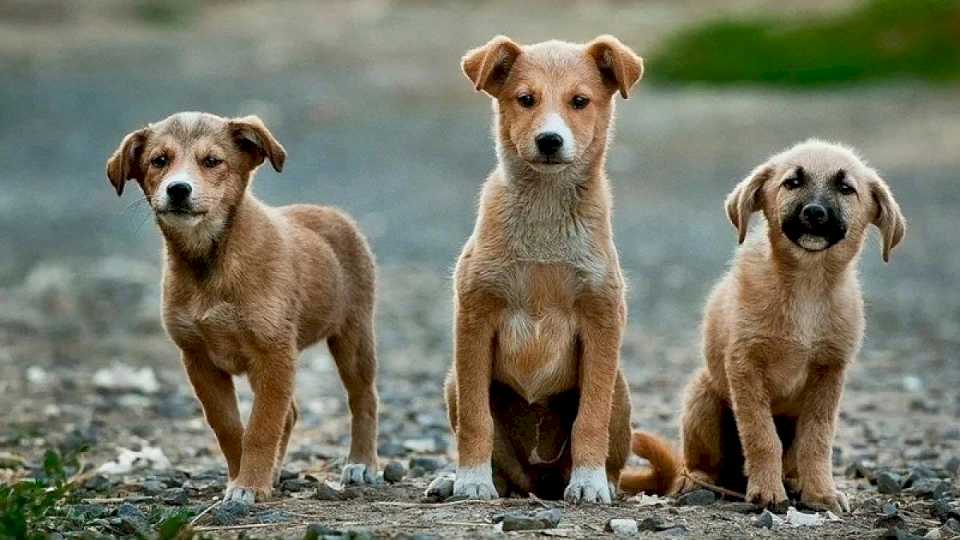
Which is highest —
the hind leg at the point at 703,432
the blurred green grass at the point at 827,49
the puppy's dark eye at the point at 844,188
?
the blurred green grass at the point at 827,49

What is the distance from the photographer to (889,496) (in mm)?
8039

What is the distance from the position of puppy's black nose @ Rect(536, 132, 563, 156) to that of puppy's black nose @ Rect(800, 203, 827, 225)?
42.5 inches

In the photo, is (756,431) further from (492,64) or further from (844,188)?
(492,64)

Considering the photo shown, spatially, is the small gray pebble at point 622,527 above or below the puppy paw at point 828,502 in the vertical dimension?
below

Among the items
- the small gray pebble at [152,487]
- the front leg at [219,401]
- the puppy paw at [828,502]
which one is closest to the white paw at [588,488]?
the puppy paw at [828,502]

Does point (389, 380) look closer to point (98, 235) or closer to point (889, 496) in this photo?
point (889, 496)

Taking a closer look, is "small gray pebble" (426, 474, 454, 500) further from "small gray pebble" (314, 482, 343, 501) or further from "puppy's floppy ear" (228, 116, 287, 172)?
"puppy's floppy ear" (228, 116, 287, 172)

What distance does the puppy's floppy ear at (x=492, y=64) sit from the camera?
7.49 m

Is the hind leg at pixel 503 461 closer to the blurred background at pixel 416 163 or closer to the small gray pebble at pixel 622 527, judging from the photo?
the small gray pebble at pixel 622 527

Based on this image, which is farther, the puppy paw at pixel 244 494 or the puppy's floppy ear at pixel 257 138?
the puppy's floppy ear at pixel 257 138

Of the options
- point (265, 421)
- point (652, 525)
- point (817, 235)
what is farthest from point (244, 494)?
point (817, 235)

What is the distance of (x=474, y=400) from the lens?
24.1ft

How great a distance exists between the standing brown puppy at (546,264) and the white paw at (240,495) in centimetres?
88

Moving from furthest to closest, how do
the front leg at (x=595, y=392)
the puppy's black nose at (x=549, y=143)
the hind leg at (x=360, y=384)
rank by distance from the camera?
the hind leg at (x=360, y=384)
the front leg at (x=595, y=392)
the puppy's black nose at (x=549, y=143)
